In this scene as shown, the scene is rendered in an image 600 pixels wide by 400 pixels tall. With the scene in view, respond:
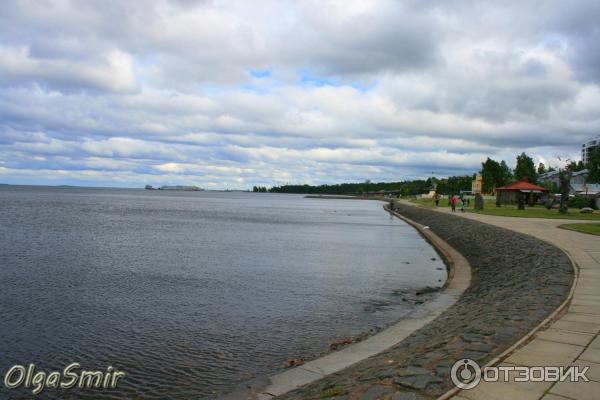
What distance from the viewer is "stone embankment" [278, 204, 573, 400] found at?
263 inches

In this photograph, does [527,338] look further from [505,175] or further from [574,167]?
[505,175]

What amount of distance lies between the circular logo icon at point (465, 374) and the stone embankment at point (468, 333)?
0.11m

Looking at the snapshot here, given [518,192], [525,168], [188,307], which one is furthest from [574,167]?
[188,307]

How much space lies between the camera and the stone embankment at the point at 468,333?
21.9 feet

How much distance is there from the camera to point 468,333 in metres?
8.89

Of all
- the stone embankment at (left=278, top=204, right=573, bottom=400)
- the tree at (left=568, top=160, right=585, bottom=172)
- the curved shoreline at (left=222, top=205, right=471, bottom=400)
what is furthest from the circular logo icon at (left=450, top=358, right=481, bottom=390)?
the tree at (left=568, top=160, right=585, bottom=172)

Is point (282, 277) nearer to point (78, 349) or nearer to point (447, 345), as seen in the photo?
point (78, 349)

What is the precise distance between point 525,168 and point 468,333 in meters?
147

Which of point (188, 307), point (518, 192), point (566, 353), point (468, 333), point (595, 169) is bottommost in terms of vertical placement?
point (188, 307)

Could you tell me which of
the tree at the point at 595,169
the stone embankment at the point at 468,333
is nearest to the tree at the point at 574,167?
the tree at the point at 595,169

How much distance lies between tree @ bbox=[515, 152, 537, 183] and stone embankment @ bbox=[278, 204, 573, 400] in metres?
133

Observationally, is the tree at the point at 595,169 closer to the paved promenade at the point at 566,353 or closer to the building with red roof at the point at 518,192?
the building with red roof at the point at 518,192

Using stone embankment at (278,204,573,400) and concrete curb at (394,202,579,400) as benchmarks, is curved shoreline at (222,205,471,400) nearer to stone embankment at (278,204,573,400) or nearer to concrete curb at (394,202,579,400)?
stone embankment at (278,204,573,400)

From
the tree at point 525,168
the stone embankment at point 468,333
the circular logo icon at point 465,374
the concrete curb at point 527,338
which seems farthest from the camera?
the tree at point 525,168
